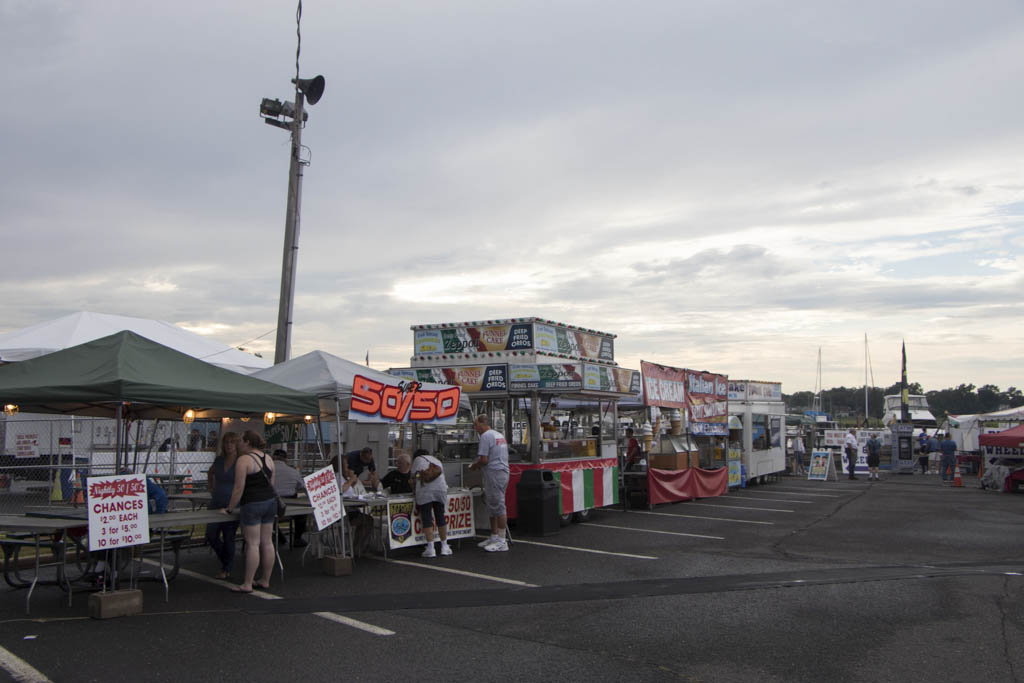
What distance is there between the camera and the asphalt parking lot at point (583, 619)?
19.0ft

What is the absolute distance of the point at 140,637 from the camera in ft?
21.6

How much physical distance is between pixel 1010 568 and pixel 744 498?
33.3ft

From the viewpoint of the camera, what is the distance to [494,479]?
11.4 m

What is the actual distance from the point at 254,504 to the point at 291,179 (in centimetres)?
860

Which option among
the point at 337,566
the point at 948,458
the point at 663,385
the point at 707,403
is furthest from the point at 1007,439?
the point at 337,566

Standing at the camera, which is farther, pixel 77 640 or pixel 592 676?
pixel 77 640

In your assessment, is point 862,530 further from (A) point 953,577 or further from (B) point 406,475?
(B) point 406,475

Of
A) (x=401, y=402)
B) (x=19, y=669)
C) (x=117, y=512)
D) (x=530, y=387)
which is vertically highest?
(x=530, y=387)

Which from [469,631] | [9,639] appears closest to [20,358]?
[9,639]

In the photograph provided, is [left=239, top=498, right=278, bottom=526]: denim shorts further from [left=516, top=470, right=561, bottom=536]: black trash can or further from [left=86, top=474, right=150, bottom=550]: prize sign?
[left=516, top=470, right=561, bottom=536]: black trash can

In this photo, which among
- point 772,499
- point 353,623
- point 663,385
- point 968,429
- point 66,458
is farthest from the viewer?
point 968,429

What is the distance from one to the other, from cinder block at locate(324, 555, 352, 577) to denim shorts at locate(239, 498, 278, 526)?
1300 mm

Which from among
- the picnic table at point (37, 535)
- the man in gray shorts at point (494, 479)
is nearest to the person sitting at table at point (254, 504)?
the picnic table at point (37, 535)

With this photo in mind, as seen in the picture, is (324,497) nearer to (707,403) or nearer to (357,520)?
(357,520)
